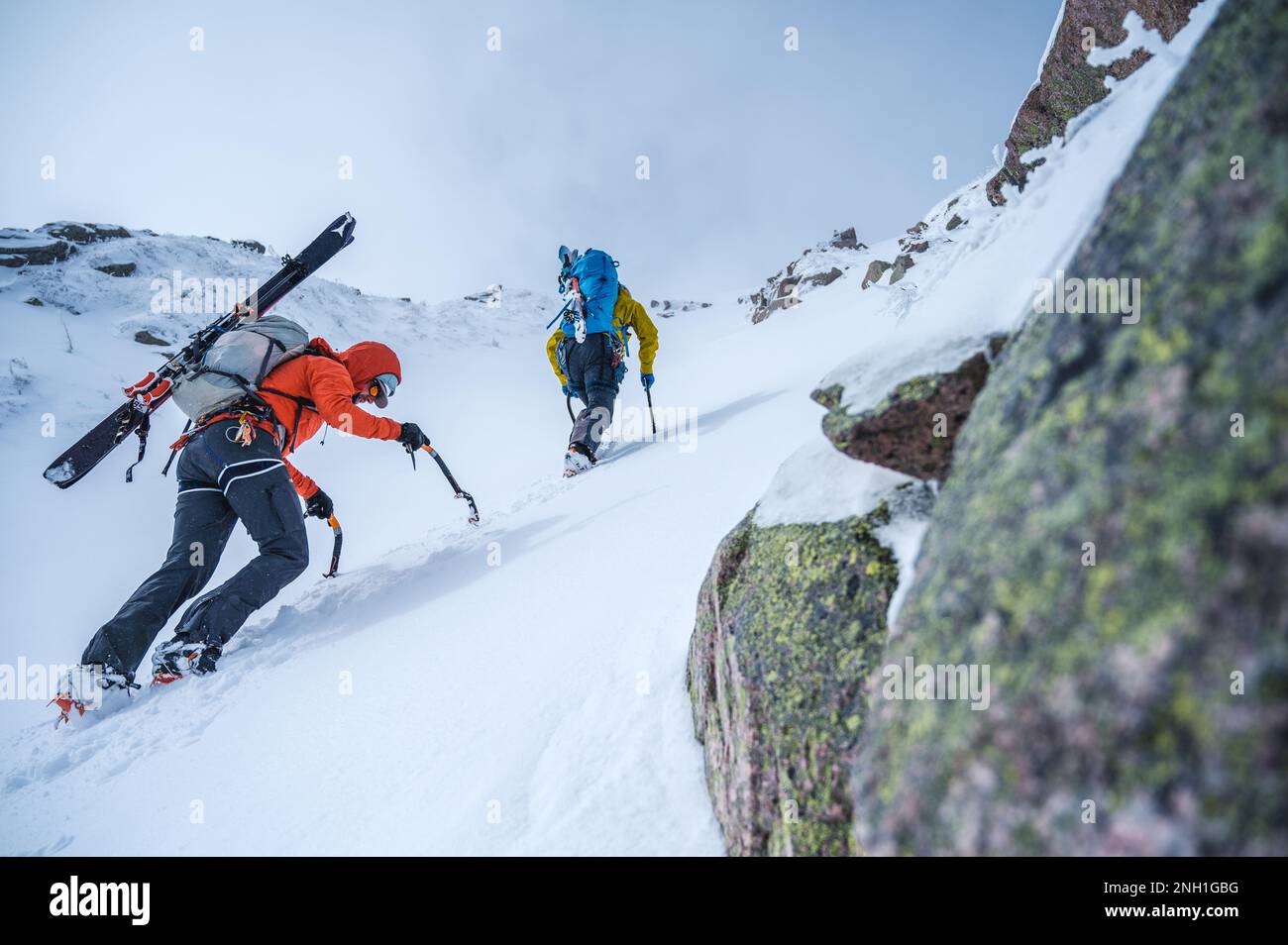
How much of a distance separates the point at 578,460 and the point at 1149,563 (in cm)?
667

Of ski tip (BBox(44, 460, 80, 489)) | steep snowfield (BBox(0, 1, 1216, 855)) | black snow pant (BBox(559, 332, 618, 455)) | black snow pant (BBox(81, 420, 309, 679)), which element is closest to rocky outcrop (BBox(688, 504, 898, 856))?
steep snowfield (BBox(0, 1, 1216, 855))

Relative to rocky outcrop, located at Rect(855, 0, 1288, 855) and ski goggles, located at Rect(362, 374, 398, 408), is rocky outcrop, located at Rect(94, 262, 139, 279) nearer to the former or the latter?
ski goggles, located at Rect(362, 374, 398, 408)

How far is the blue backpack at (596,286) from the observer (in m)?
7.52

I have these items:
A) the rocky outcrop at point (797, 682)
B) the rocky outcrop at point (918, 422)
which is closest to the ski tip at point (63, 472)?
the rocky outcrop at point (797, 682)

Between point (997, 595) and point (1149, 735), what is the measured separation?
0.26 metres

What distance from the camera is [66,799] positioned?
2.96 meters

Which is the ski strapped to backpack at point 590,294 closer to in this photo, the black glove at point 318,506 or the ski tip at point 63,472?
the black glove at point 318,506

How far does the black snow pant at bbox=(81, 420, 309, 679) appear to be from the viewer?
13.2 feet

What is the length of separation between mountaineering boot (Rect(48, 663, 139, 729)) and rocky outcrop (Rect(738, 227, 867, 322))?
22788mm

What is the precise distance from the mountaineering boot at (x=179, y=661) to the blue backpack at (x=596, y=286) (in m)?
5.35

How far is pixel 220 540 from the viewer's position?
450 cm

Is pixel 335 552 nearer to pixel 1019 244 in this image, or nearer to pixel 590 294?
pixel 590 294

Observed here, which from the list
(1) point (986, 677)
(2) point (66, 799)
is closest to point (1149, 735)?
(1) point (986, 677)

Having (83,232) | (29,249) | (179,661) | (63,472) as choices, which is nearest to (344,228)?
(63,472)
